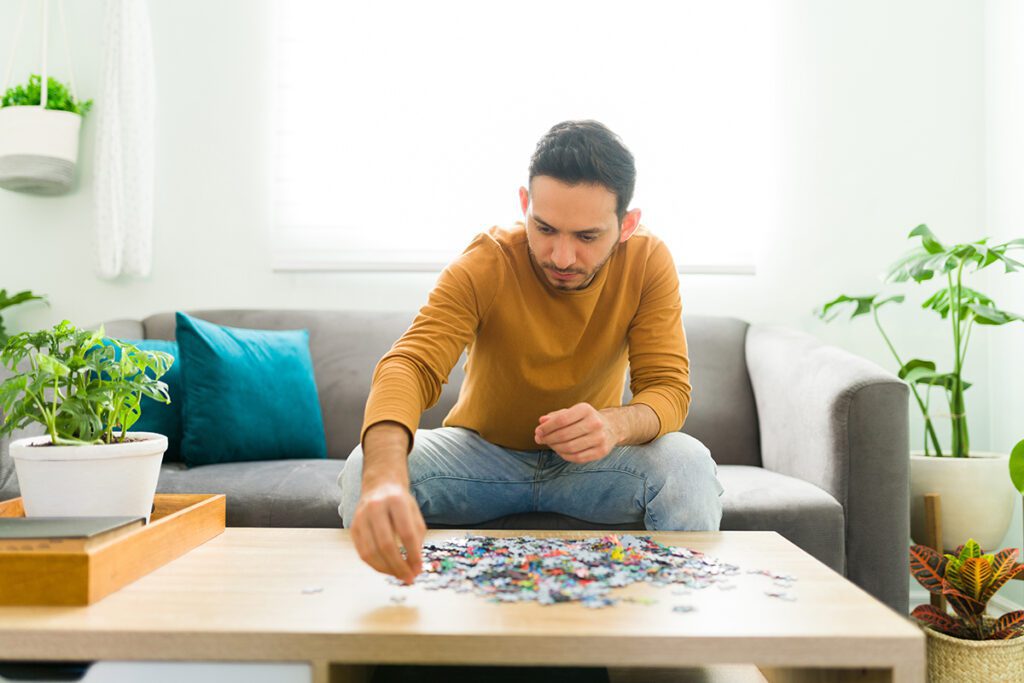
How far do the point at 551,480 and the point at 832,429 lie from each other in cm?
73

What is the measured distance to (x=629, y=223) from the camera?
69.1 inches

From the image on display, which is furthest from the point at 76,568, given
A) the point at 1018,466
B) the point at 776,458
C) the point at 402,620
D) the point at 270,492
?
the point at 1018,466

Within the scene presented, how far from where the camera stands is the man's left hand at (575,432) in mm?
1375

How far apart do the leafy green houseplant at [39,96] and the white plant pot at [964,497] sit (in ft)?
9.61

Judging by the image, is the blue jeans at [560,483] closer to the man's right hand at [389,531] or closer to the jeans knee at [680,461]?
the jeans knee at [680,461]

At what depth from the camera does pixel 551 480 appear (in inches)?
66.6

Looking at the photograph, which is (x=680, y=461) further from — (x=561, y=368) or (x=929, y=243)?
(x=929, y=243)

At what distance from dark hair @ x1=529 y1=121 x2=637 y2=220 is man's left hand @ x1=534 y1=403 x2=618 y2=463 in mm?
472

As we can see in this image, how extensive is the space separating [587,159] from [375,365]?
1.23m

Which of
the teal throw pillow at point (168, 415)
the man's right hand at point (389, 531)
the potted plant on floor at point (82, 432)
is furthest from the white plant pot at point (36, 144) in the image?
the man's right hand at point (389, 531)

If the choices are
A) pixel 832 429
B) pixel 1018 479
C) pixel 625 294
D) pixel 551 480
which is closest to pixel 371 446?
pixel 551 480

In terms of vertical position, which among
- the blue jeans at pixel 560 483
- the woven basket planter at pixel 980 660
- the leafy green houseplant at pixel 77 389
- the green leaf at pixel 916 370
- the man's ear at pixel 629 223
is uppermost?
the man's ear at pixel 629 223

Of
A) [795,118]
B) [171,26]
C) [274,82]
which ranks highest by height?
[171,26]

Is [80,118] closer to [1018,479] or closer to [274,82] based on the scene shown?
[274,82]
